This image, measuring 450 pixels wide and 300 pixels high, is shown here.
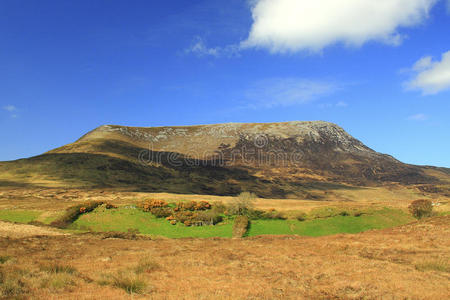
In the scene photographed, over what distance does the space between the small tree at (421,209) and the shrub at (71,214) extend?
103 feet

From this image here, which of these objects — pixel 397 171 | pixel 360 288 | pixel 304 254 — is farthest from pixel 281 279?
pixel 397 171

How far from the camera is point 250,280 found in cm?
1062

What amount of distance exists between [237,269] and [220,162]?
4346 inches

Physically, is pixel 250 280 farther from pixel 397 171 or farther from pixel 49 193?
pixel 397 171

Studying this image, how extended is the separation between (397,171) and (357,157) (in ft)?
57.1

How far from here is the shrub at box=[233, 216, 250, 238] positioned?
24656mm

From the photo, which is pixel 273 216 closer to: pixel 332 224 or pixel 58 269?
pixel 332 224

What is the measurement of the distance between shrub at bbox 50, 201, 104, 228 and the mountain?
109 feet

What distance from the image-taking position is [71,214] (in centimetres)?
2802

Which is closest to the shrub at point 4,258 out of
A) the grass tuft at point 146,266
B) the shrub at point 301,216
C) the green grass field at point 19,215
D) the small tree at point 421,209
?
the grass tuft at point 146,266

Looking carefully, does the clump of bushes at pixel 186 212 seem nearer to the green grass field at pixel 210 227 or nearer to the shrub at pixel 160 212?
the shrub at pixel 160 212

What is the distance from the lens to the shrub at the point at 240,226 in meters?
24.7

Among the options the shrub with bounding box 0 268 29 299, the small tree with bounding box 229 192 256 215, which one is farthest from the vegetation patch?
the shrub with bounding box 0 268 29 299

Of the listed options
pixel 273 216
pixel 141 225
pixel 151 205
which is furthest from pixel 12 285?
pixel 273 216
